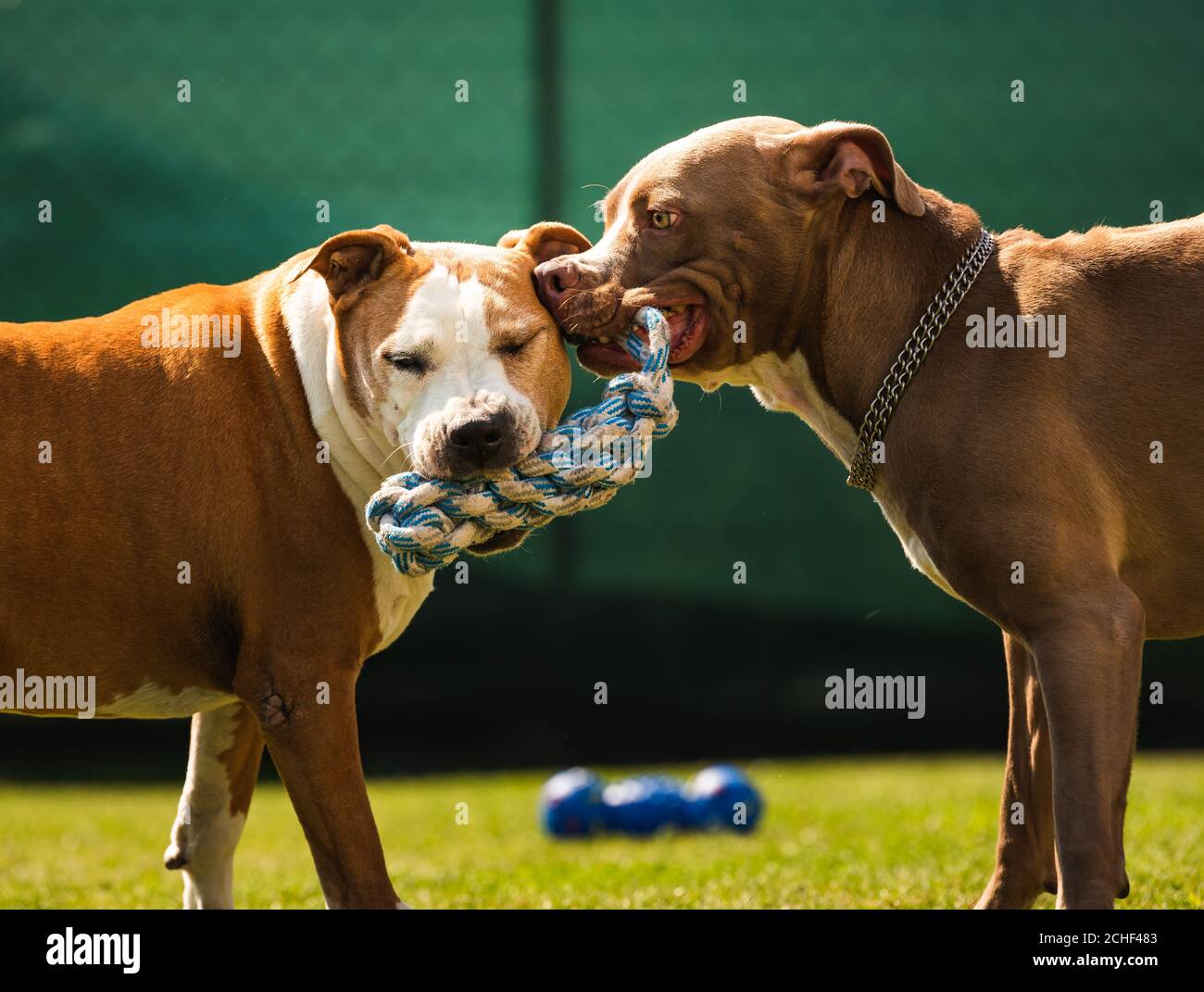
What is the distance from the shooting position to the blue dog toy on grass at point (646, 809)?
6453 millimetres

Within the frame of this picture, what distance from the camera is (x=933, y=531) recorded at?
11.6 ft

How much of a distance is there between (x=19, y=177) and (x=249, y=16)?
4.92 ft

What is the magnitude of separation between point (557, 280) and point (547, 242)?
1.20 feet

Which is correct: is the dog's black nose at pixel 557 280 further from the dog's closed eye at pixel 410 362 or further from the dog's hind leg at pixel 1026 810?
the dog's hind leg at pixel 1026 810

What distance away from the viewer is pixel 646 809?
6457 millimetres

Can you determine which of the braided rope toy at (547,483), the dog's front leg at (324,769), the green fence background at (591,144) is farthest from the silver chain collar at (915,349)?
the green fence background at (591,144)

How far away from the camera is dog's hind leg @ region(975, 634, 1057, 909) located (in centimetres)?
388

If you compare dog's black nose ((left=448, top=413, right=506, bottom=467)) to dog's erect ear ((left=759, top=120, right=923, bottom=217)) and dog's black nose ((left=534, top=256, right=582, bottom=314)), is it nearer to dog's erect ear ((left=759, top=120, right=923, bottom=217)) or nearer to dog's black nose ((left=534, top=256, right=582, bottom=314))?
dog's black nose ((left=534, top=256, right=582, bottom=314))

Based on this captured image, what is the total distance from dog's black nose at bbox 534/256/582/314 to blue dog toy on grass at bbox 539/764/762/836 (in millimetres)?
3224

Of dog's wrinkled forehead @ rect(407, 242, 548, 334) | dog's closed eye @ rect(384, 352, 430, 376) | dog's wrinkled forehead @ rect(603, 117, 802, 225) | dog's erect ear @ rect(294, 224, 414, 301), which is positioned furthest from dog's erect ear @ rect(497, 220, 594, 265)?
dog's closed eye @ rect(384, 352, 430, 376)

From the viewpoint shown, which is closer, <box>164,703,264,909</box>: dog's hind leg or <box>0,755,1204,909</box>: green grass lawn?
<box>164,703,264,909</box>: dog's hind leg

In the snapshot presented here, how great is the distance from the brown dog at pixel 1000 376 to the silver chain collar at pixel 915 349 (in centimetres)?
2

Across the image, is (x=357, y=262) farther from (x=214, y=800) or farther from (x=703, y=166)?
(x=214, y=800)
